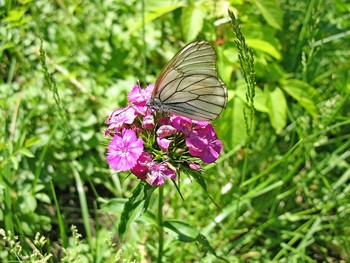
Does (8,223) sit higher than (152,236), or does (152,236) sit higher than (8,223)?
(8,223)

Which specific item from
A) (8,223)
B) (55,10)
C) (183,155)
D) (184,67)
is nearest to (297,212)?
(183,155)

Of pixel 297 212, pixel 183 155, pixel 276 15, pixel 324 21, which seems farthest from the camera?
pixel 324 21

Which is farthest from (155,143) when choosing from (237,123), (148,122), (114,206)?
(237,123)

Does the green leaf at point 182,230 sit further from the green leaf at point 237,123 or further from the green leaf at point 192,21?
the green leaf at point 192,21

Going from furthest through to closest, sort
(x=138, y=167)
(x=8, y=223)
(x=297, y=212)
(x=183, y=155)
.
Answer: (x=297, y=212) < (x=8, y=223) < (x=183, y=155) < (x=138, y=167)

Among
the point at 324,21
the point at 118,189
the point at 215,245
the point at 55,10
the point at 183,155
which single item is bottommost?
the point at 215,245

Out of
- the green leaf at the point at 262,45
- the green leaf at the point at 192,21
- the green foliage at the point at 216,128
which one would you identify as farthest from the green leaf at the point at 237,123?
the green leaf at the point at 192,21

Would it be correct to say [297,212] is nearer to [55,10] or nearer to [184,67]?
[184,67]

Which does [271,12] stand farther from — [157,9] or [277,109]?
[157,9]
